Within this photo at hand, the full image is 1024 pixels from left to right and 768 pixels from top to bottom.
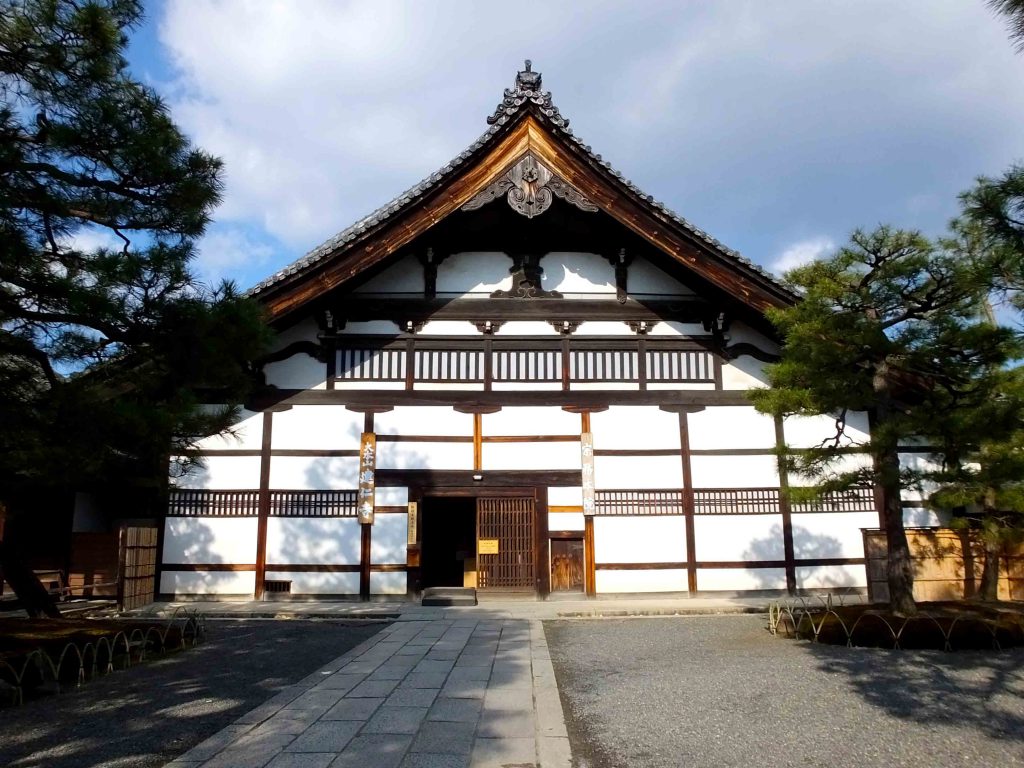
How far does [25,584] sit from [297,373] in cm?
571

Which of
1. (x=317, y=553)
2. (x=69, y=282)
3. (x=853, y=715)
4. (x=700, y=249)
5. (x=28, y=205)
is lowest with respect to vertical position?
(x=853, y=715)

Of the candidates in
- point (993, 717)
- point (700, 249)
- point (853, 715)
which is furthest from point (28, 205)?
point (700, 249)

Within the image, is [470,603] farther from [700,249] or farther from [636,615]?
[700,249]

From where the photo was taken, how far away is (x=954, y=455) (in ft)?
28.7

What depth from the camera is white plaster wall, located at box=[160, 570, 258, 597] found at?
12.1 metres

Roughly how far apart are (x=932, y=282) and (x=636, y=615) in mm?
6032

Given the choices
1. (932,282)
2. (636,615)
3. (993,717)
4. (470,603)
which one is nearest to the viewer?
(993,717)

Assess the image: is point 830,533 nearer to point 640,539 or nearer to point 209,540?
point 640,539

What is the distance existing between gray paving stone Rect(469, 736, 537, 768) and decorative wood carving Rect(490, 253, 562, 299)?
9.46m

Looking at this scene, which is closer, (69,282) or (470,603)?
(69,282)

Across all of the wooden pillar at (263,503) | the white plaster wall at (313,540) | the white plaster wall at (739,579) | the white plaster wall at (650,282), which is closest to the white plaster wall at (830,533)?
the white plaster wall at (739,579)

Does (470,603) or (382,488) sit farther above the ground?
(382,488)

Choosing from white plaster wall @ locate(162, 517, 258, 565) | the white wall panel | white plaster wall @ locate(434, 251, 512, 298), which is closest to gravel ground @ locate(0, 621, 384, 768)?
white plaster wall @ locate(162, 517, 258, 565)

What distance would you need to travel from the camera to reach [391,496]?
40.8 ft
